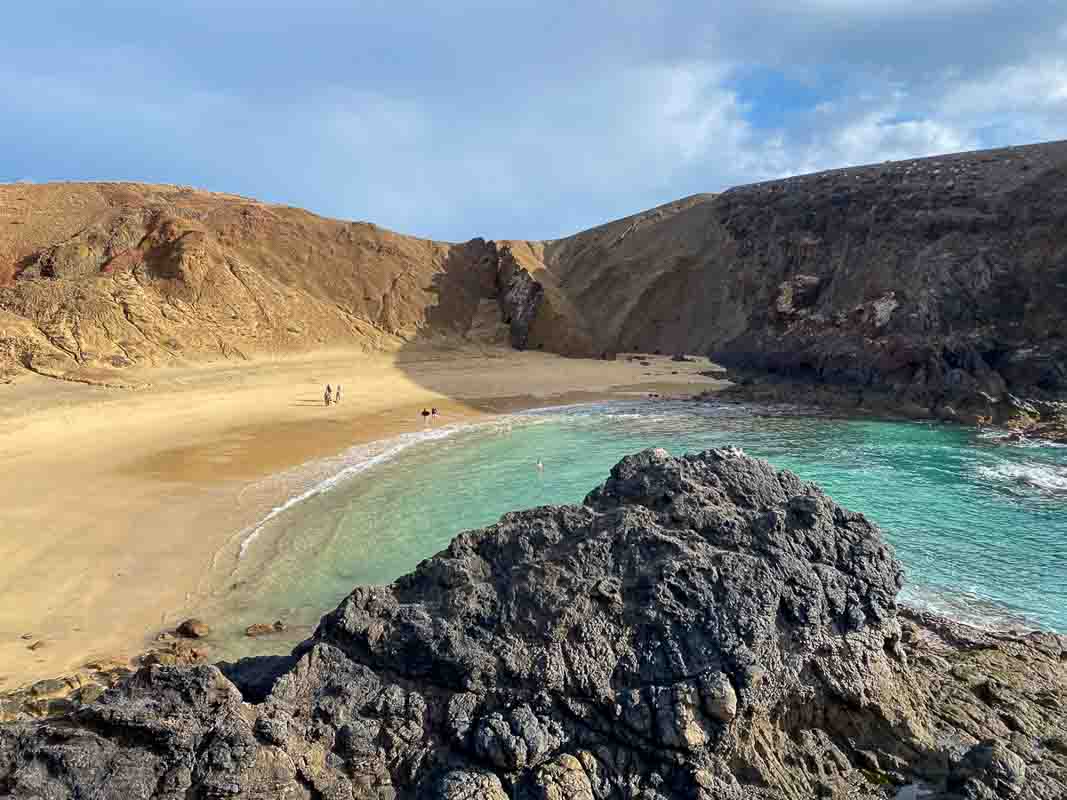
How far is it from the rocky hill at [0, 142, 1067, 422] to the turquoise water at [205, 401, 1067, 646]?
20.0 feet

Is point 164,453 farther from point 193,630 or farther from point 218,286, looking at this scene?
point 218,286

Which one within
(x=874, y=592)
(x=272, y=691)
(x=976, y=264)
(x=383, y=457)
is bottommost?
(x=383, y=457)

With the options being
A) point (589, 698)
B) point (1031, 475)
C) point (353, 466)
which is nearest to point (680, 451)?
point (1031, 475)

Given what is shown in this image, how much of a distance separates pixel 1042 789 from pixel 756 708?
6.46 feet

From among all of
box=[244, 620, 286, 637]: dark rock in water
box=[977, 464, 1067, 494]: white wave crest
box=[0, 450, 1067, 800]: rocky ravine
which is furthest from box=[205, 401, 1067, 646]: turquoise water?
box=[0, 450, 1067, 800]: rocky ravine

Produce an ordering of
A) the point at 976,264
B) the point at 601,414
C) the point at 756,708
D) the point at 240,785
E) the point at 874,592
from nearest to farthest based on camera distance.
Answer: the point at 240,785 → the point at 756,708 → the point at 874,592 → the point at 601,414 → the point at 976,264

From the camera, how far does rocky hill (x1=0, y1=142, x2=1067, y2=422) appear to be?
26.4 metres

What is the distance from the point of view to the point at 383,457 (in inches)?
714

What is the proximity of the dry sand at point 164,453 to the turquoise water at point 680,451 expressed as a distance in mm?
1196

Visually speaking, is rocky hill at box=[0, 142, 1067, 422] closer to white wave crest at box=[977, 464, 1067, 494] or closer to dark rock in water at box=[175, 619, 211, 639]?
white wave crest at box=[977, 464, 1067, 494]

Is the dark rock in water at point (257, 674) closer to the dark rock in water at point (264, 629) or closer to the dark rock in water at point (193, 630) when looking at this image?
the dark rock in water at point (264, 629)

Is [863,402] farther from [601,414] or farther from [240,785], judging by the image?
[240,785]

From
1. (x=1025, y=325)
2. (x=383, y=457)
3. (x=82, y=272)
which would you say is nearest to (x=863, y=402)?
(x=1025, y=325)

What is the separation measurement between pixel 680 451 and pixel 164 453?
12974 mm
